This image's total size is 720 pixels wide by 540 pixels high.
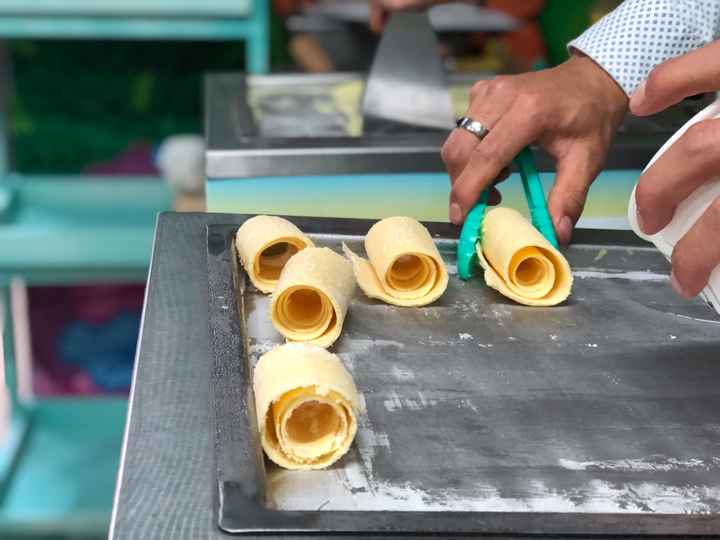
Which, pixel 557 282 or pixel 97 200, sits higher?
pixel 97 200

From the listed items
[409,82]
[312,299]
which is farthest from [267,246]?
[409,82]

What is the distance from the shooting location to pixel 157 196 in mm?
2311

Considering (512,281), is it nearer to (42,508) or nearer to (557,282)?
(557,282)

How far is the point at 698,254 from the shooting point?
2.30 feet

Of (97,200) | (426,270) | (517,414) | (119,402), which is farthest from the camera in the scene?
(119,402)

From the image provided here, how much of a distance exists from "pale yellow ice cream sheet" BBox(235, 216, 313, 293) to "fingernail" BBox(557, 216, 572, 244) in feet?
0.87

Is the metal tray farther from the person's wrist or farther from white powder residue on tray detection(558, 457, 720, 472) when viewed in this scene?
the person's wrist

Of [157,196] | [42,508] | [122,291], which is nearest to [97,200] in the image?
[157,196]

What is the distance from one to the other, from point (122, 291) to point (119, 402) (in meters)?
0.37

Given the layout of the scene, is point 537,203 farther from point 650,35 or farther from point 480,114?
point 650,35

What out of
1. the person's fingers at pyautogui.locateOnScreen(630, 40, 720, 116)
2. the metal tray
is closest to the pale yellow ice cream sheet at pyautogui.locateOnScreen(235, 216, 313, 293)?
the metal tray

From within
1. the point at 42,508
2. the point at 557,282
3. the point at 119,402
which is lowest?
the point at 42,508

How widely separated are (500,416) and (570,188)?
1.28 ft

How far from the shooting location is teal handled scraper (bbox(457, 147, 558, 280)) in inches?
39.6
